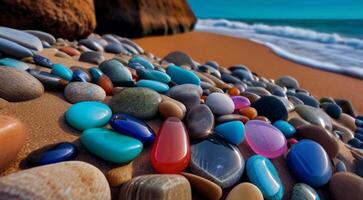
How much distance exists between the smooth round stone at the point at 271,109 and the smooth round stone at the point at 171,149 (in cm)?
61

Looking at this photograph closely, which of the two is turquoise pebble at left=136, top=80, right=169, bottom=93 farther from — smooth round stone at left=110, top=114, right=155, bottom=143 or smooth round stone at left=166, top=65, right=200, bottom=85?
smooth round stone at left=110, top=114, right=155, bottom=143

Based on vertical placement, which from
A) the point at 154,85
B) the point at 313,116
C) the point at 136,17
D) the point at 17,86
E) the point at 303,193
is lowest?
the point at 136,17

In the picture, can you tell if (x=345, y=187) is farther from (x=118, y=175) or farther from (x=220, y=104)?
(x=118, y=175)

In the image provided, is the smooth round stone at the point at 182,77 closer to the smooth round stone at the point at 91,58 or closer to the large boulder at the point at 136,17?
the smooth round stone at the point at 91,58

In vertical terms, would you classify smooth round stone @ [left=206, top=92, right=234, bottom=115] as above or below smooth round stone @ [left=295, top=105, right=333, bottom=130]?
above

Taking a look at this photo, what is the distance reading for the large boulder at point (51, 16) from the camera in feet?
9.39

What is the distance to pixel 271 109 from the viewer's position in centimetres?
179

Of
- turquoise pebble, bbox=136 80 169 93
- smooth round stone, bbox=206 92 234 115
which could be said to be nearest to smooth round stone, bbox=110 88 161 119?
turquoise pebble, bbox=136 80 169 93

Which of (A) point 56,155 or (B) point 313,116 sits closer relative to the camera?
(A) point 56,155

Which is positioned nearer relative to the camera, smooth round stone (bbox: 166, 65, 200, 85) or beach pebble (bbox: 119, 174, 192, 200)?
beach pebble (bbox: 119, 174, 192, 200)

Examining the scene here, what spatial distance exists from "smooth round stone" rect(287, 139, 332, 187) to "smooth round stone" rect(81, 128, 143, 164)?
661mm

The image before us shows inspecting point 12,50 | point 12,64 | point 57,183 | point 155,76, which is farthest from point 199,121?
point 12,50

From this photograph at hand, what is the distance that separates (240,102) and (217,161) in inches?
24.0

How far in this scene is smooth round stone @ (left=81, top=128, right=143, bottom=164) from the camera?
1.14 meters
